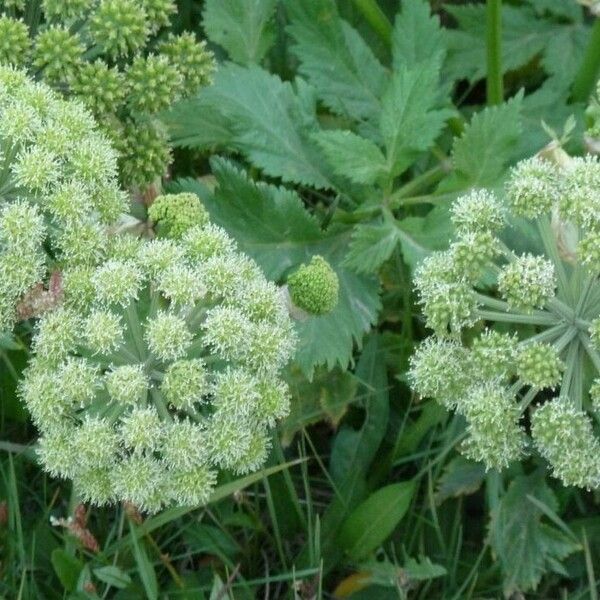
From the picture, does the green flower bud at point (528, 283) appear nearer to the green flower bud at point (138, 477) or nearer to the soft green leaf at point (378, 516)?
the soft green leaf at point (378, 516)

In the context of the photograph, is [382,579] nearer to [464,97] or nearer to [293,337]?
[293,337]

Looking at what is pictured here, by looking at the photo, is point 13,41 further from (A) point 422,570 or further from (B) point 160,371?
(A) point 422,570

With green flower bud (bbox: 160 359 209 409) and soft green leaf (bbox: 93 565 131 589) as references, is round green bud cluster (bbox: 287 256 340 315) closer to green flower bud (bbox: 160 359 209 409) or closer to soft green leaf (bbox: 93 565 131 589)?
green flower bud (bbox: 160 359 209 409)

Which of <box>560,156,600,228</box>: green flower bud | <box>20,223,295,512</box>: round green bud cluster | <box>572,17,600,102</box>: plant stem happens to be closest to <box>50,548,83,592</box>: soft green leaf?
<box>20,223,295,512</box>: round green bud cluster

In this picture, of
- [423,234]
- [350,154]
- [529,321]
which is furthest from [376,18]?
[529,321]

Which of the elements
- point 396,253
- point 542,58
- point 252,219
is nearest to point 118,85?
point 252,219
